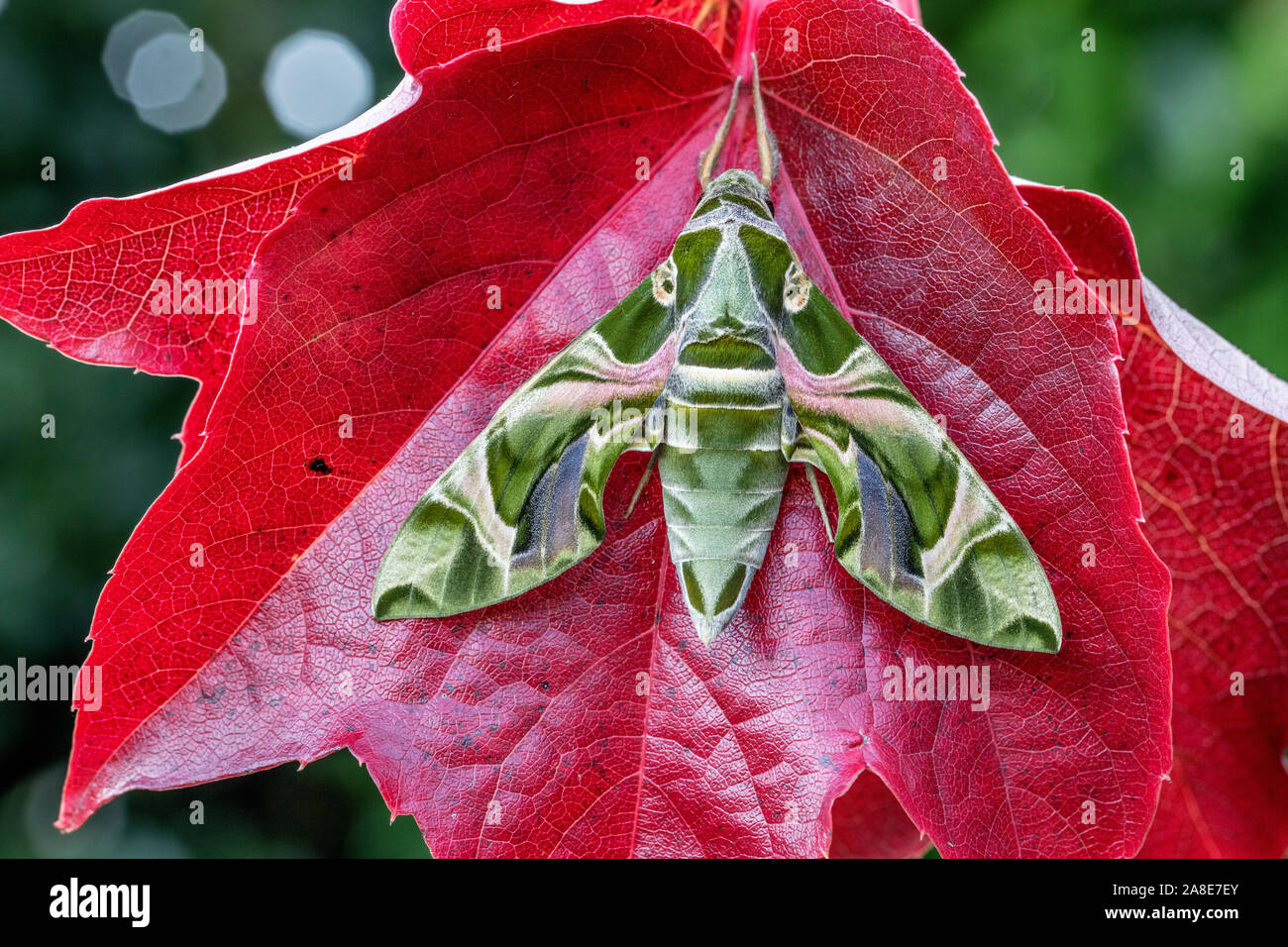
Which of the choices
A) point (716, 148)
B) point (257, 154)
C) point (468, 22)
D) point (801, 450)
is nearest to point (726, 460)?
point (801, 450)

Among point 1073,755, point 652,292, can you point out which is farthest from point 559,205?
point 1073,755

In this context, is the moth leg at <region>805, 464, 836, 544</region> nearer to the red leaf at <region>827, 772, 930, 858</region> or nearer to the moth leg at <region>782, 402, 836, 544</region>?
the moth leg at <region>782, 402, 836, 544</region>

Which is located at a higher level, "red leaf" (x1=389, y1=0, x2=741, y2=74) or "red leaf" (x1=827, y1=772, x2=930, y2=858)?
"red leaf" (x1=389, y1=0, x2=741, y2=74)

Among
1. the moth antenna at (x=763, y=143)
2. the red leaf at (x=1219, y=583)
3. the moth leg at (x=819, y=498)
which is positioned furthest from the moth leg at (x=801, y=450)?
the red leaf at (x=1219, y=583)

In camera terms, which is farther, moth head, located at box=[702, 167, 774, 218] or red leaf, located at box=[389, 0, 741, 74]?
moth head, located at box=[702, 167, 774, 218]

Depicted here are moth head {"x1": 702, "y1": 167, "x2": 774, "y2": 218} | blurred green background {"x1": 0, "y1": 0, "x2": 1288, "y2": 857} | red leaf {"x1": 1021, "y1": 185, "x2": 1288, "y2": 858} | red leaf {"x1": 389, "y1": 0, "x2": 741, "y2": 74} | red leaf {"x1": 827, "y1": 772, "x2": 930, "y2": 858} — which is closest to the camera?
red leaf {"x1": 389, "y1": 0, "x2": 741, "y2": 74}

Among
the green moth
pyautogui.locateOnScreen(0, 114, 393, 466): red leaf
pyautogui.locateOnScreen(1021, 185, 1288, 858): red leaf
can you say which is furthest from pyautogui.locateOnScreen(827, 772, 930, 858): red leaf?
pyautogui.locateOnScreen(0, 114, 393, 466): red leaf

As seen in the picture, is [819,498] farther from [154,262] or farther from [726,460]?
[154,262]

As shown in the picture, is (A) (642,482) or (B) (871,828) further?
(B) (871,828)
